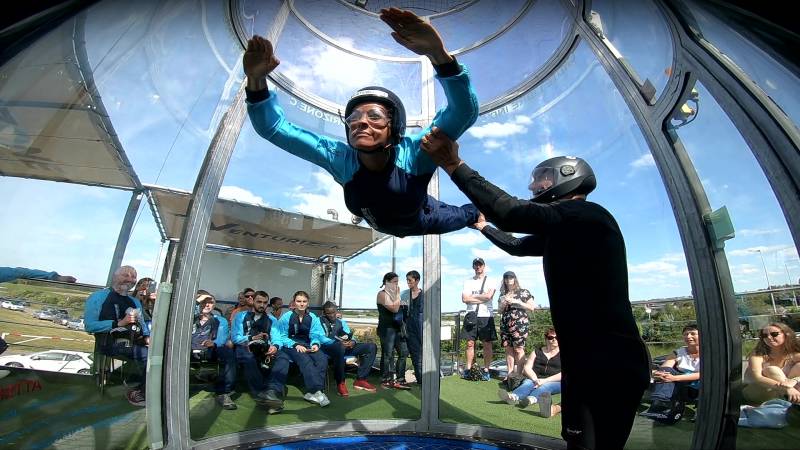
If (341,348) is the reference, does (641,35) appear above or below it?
above

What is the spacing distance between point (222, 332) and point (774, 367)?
3910 millimetres

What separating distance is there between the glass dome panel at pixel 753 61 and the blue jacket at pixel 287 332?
12.6ft

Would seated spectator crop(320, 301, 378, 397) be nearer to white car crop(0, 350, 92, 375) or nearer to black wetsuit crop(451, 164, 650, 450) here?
white car crop(0, 350, 92, 375)

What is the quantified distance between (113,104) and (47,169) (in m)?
0.53

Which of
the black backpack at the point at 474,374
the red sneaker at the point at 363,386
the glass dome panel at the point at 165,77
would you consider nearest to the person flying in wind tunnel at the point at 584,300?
the glass dome panel at the point at 165,77

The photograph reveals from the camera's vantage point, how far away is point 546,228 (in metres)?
2.02

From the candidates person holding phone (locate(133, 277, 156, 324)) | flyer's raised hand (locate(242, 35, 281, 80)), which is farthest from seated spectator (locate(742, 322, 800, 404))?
person holding phone (locate(133, 277, 156, 324))

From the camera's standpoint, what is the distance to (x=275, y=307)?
13.8ft

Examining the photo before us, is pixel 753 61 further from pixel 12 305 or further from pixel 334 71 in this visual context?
pixel 12 305

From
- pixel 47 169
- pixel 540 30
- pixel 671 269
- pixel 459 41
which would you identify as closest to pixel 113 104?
pixel 47 169

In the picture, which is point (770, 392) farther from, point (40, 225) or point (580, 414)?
point (40, 225)

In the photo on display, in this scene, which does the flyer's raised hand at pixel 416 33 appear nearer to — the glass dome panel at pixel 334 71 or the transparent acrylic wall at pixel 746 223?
the transparent acrylic wall at pixel 746 223

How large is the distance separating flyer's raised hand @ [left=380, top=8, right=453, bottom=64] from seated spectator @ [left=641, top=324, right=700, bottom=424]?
238 centimetres

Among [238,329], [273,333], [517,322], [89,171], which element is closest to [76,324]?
[89,171]
